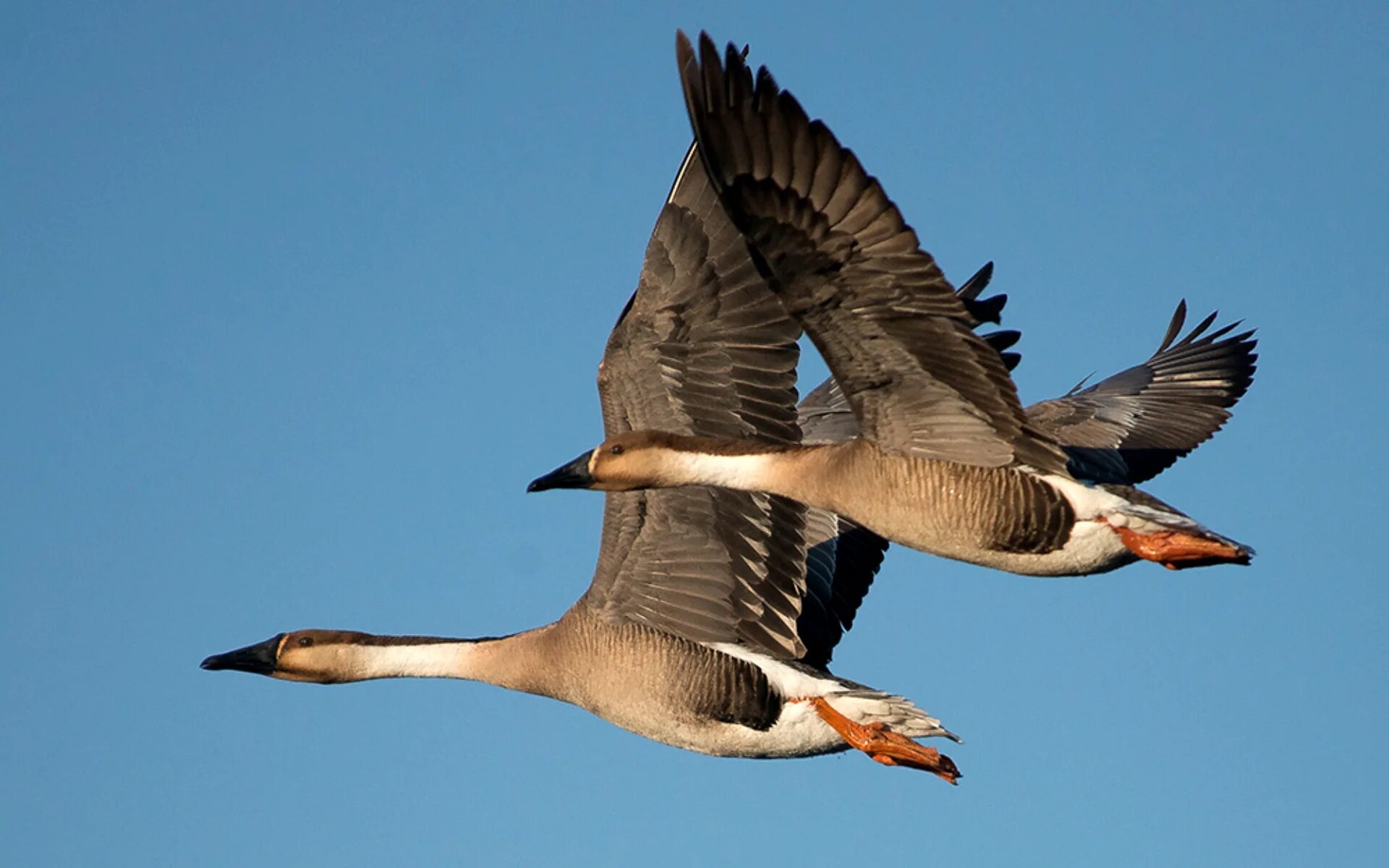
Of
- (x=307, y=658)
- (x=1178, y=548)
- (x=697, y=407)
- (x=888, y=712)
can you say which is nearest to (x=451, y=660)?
(x=307, y=658)

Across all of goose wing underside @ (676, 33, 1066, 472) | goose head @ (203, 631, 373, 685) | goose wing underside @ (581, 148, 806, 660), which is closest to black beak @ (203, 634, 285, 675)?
goose head @ (203, 631, 373, 685)

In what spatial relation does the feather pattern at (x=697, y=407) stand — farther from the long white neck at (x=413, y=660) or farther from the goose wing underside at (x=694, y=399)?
the long white neck at (x=413, y=660)

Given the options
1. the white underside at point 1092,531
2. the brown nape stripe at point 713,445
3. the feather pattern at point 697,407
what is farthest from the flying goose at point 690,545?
the white underside at point 1092,531

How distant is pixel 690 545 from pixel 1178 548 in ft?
9.86

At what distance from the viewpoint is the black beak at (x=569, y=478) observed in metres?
9.89

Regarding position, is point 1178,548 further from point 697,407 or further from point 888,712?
point 697,407

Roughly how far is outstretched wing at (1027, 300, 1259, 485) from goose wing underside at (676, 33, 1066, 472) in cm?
301

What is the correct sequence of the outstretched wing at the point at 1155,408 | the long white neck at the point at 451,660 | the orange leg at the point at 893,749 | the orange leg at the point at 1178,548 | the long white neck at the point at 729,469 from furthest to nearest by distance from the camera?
the outstretched wing at the point at 1155,408, the long white neck at the point at 451,660, the orange leg at the point at 893,749, the long white neck at the point at 729,469, the orange leg at the point at 1178,548

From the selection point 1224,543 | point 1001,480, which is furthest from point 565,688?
point 1224,543

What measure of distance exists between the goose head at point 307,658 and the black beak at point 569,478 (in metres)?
1.88

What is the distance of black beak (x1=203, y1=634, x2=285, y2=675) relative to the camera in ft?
36.2

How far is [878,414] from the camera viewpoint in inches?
350

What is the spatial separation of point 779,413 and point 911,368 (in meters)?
1.98

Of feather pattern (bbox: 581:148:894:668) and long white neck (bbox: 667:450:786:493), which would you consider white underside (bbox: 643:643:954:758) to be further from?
long white neck (bbox: 667:450:786:493)
